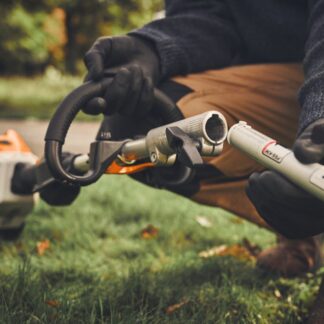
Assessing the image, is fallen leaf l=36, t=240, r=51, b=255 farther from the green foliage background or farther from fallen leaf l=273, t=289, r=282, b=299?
the green foliage background

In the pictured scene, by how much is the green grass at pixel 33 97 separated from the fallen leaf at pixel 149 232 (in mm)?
6494

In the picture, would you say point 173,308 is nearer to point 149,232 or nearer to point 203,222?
point 149,232

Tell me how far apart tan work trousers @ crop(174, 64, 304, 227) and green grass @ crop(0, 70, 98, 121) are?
7164mm

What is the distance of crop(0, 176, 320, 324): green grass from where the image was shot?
1.46 metres

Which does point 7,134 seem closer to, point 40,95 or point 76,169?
point 76,169

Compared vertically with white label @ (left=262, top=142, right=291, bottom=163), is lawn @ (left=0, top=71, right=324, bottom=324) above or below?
below

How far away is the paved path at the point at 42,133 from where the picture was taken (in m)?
6.32

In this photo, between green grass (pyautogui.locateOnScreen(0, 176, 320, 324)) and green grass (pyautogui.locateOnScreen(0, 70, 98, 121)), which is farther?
green grass (pyautogui.locateOnScreen(0, 70, 98, 121))

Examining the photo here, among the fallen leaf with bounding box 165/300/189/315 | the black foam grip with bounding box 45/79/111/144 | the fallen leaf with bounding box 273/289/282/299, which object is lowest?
the fallen leaf with bounding box 273/289/282/299

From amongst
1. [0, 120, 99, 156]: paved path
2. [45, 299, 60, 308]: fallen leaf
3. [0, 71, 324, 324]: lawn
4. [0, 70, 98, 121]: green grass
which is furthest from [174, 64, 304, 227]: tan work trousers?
[0, 70, 98, 121]: green grass

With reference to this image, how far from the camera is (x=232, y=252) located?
7.35 feet

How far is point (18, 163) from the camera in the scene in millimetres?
2154

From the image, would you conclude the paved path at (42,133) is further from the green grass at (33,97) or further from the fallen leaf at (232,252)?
the fallen leaf at (232,252)

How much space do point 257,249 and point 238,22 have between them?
1.01 m
